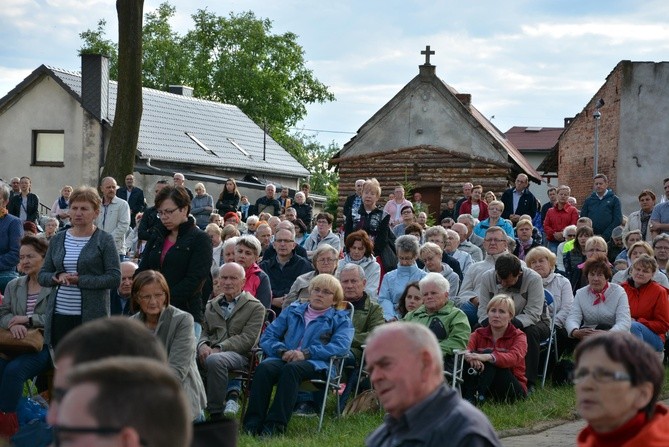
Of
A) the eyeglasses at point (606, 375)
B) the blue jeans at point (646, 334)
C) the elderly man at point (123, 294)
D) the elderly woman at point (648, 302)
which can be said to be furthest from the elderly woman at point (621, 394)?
the elderly woman at point (648, 302)

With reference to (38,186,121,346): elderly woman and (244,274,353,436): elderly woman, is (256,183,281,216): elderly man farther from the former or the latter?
(38,186,121,346): elderly woman

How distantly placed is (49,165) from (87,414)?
141ft

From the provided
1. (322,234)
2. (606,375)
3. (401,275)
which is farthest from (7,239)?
(606,375)

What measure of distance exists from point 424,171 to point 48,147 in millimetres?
14337

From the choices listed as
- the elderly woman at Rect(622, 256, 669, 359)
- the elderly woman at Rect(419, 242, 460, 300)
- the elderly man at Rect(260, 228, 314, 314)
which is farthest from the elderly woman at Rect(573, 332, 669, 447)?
the elderly man at Rect(260, 228, 314, 314)

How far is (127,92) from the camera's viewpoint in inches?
890

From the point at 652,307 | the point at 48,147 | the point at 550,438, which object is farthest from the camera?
the point at 48,147

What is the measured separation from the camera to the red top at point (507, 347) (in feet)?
36.4

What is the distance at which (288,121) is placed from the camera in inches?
2936

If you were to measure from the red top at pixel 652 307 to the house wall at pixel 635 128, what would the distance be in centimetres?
2905

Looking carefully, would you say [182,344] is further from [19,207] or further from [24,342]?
[19,207]

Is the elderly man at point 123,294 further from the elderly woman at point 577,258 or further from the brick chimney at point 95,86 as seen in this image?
the brick chimney at point 95,86

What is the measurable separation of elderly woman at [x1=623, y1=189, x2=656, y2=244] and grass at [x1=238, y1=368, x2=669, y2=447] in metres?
6.65

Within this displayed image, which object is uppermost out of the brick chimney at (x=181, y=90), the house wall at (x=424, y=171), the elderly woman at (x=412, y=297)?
the brick chimney at (x=181, y=90)
